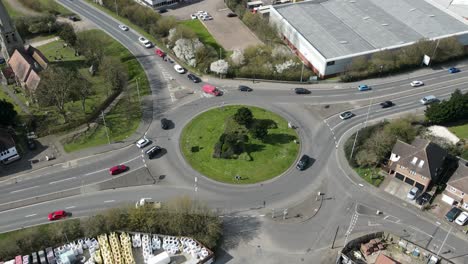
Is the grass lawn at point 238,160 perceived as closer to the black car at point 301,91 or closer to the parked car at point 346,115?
the black car at point 301,91

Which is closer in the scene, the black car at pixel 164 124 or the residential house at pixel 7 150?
the residential house at pixel 7 150

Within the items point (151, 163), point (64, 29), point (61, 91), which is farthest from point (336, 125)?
point (64, 29)

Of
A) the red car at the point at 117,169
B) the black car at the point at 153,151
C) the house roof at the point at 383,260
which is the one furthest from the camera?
the black car at the point at 153,151

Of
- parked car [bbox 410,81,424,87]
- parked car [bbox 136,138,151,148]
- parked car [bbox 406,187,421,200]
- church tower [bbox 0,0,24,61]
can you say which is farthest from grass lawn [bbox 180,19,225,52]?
parked car [bbox 406,187,421,200]

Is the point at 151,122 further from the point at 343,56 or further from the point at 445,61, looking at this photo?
the point at 445,61

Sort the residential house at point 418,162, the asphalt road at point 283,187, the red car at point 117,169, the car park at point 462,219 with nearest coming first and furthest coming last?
the asphalt road at point 283,187
the car park at point 462,219
the residential house at point 418,162
the red car at point 117,169

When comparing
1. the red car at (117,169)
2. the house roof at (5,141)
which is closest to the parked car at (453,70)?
the red car at (117,169)
